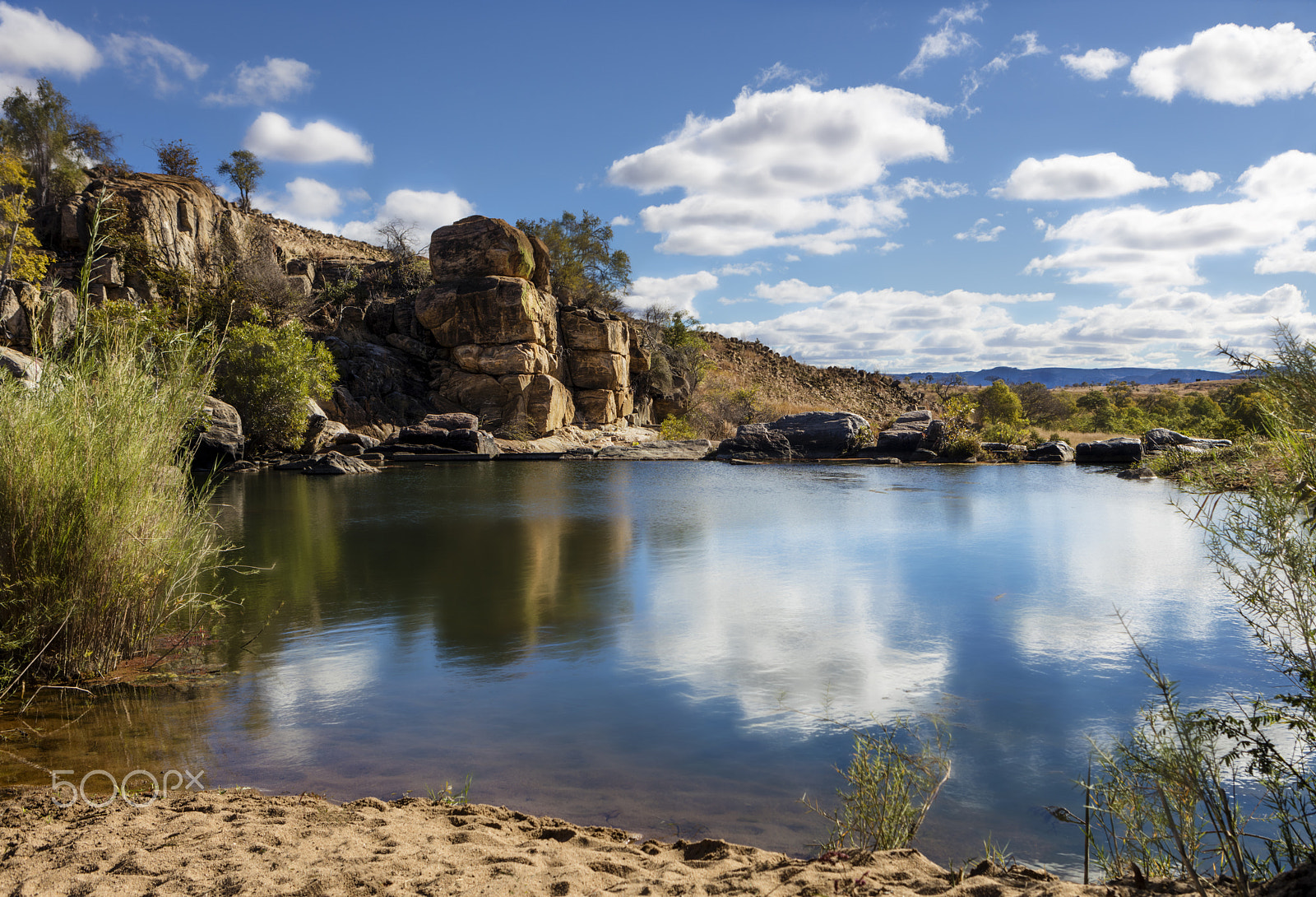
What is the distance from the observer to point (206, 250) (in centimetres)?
3341

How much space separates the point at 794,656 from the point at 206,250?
120ft

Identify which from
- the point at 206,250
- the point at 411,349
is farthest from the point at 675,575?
the point at 206,250

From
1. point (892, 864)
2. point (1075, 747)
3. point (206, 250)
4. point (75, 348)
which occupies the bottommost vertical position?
point (1075, 747)

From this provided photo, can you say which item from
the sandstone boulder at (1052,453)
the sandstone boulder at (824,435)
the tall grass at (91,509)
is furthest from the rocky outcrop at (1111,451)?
the tall grass at (91,509)

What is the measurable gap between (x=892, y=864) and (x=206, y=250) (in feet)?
128

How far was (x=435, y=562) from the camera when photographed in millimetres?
10352

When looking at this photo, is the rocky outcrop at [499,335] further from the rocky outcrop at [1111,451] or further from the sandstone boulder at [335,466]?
the rocky outcrop at [1111,451]

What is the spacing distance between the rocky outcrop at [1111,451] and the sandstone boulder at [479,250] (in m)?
25.9

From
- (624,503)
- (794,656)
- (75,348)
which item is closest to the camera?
(75,348)

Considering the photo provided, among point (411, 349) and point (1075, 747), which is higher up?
point (411, 349)

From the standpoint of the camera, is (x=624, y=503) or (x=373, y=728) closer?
(x=373, y=728)

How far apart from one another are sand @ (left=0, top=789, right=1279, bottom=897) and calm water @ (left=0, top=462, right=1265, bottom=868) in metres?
0.47

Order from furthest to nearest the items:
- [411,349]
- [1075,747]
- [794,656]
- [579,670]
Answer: [411,349] → [794,656] → [579,670] → [1075,747]

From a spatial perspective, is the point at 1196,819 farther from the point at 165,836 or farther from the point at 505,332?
the point at 505,332
